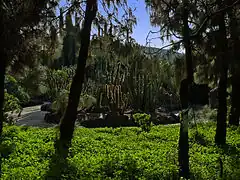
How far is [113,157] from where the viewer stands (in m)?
5.65

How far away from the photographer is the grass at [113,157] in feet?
15.6

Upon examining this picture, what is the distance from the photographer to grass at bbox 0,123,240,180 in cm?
475

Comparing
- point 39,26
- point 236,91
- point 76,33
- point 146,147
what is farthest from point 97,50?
point 236,91

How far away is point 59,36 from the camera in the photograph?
721 cm

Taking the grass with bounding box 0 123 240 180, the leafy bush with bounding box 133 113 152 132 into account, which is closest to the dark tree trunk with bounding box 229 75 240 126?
the grass with bounding box 0 123 240 180

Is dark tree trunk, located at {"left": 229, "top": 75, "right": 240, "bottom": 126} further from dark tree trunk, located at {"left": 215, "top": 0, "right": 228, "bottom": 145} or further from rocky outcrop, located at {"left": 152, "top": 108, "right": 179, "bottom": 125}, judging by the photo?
rocky outcrop, located at {"left": 152, "top": 108, "right": 179, "bottom": 125}

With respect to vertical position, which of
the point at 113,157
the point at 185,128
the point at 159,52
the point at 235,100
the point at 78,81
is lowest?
the point at 113,157

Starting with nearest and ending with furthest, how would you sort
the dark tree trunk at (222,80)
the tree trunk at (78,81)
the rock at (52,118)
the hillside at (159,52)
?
the hillside at (159,52) < the tree trunk at (78,81) < the dark tree trunk at (222,80) < the rock at (52,118)

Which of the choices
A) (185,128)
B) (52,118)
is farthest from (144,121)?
(52,118)

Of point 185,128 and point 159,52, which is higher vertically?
point 159,52

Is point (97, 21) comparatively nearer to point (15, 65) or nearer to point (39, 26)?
point (39, 26)

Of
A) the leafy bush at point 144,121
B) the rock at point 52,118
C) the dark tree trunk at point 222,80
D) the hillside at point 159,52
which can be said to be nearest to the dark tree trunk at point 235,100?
the dark tree trunk at point 222,80

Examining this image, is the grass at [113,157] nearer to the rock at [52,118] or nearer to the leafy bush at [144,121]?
the leafy bush at [144,121]

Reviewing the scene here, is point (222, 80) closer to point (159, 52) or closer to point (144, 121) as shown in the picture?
point (144, 121)
